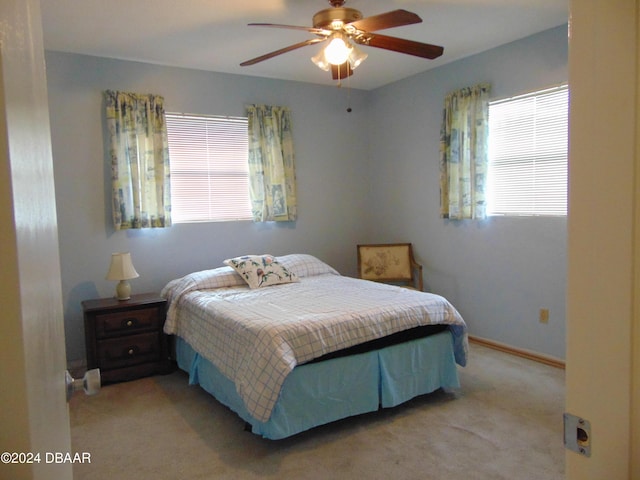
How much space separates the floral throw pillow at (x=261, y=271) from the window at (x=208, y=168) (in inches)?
26.1

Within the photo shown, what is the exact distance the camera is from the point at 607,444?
725 mm

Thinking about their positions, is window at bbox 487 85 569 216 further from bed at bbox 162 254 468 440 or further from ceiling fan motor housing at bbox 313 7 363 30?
ceiling fan motor housing at bbox 313 7 363 30

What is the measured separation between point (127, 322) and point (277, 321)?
1521mm

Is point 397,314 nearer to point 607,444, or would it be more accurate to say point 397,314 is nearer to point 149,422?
point 149,422

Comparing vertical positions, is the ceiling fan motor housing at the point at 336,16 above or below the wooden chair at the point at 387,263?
above

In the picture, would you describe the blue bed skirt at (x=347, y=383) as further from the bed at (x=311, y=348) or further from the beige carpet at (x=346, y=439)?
the beige carpet at (x=346, y=439)

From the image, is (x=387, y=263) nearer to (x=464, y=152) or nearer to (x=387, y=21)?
(x=464, y=152)

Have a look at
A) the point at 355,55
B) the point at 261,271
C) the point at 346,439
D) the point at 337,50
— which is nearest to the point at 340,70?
the point at 355,55

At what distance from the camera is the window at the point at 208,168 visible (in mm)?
4250

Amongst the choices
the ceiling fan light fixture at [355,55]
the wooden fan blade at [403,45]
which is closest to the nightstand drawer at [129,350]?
the ceiling fan light fixture at [355,55]

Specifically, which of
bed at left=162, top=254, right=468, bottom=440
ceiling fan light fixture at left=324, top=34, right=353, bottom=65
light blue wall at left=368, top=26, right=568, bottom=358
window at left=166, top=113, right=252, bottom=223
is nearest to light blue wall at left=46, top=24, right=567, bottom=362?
light blue wall at left=368, top=26, right=568, bottom=358

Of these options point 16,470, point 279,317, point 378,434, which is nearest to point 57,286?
point 16,470

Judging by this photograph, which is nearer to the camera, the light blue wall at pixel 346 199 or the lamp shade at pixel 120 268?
the lamp shade at pixel 120 268

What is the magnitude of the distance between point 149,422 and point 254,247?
2089mm
